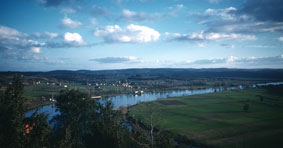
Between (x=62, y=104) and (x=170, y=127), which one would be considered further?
(x=170, y=127)

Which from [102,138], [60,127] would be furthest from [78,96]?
[102,138]

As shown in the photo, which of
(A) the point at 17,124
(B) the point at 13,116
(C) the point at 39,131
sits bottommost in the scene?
(C) the point at 39,131

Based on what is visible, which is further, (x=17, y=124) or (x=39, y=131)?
(x=39, y=131)

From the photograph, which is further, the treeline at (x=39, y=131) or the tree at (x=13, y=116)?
the treeline at (x=39, y=131)

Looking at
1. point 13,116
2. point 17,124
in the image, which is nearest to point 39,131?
point 17,124

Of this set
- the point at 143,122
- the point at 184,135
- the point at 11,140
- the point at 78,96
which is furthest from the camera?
the point at 143,122

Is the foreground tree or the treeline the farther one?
the treeline

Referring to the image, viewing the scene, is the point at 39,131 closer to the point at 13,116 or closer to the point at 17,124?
the point at 17,124

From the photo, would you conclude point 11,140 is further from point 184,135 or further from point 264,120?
point 264,120

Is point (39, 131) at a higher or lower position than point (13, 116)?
lower

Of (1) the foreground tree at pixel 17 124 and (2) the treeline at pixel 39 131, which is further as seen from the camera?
(2) the treeline at pixel 39 131

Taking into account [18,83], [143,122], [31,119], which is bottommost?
[143,122]
